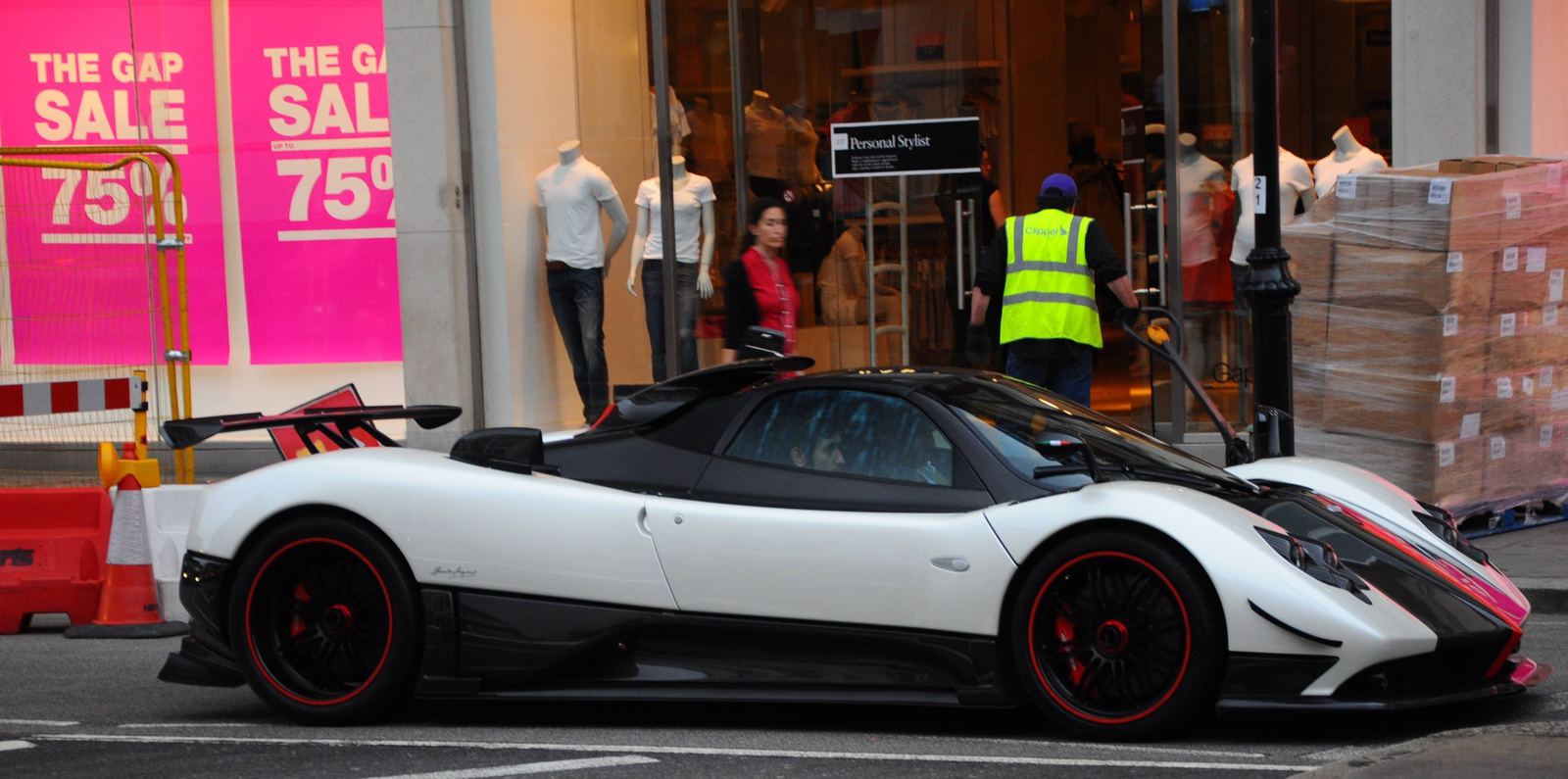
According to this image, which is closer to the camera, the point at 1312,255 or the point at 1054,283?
the point at 1054,283

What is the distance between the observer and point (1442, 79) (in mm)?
10523

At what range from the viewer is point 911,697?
16.8 feet

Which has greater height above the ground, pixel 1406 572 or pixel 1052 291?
pixel 1052 291

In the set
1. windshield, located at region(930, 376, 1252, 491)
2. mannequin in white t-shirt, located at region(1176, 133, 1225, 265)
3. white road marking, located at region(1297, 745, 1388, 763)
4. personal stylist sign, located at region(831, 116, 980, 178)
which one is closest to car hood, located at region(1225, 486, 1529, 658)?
windshield, located at region(930, 376, 1252, 491)

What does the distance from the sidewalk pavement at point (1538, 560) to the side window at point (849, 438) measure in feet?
11.1

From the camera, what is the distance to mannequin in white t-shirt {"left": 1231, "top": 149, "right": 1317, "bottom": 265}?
11.3 meters

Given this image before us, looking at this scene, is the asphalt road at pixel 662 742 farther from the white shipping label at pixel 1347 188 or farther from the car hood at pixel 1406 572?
the white shipping label at pixel 1347 188

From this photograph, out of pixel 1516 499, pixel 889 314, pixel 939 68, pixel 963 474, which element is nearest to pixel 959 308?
pixel 889 314

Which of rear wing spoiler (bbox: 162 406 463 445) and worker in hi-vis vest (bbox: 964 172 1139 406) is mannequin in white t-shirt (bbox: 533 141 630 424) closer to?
worker in hi-vis vest (bbox: 964 172 1139 406)

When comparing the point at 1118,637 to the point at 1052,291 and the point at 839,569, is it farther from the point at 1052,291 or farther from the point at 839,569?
the point at 1052,291

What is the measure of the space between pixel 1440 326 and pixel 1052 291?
195 centimetres

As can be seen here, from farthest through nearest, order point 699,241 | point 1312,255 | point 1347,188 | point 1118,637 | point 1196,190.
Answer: point 699,241
point 1196,190
point 1312,255
point 1347,188
point 1118,637

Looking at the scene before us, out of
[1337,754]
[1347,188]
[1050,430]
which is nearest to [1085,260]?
[1347,188]

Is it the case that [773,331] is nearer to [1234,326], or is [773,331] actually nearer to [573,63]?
[1234,326]
